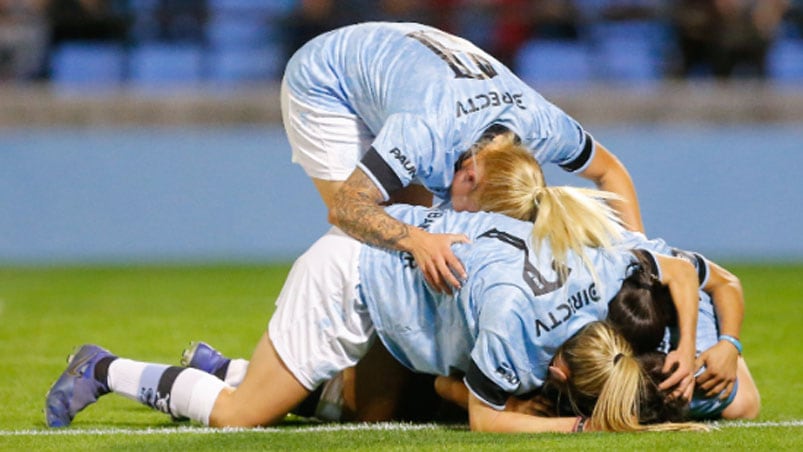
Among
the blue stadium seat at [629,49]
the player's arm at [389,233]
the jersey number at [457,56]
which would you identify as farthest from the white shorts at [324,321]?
the blue stadium seat at [629,49]

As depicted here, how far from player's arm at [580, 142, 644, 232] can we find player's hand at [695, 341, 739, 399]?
991 millimetres

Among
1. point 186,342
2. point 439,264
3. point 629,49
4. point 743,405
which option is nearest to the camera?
point 439,264

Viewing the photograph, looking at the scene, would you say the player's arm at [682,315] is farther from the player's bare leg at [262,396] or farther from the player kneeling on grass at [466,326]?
the player's bare leg at [262,396]

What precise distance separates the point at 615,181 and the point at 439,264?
167 centimetres

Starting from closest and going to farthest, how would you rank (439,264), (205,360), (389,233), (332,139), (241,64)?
(439,264) < (389,233) < (205,360) < (332,139) < (241,64)

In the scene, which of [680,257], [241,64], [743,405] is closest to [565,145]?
[680,257]

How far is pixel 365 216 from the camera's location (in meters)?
5.46

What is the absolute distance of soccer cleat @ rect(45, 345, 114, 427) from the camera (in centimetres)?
572

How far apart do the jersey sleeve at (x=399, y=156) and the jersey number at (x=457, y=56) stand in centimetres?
50

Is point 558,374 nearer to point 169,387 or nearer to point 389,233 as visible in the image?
point 389,233

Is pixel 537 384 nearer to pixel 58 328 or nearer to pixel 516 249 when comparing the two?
pixel 516 249

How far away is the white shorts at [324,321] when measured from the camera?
548 centimetres

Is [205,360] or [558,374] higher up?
[558,374]

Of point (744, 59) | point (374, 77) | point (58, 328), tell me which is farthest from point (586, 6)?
point (374, 77)
